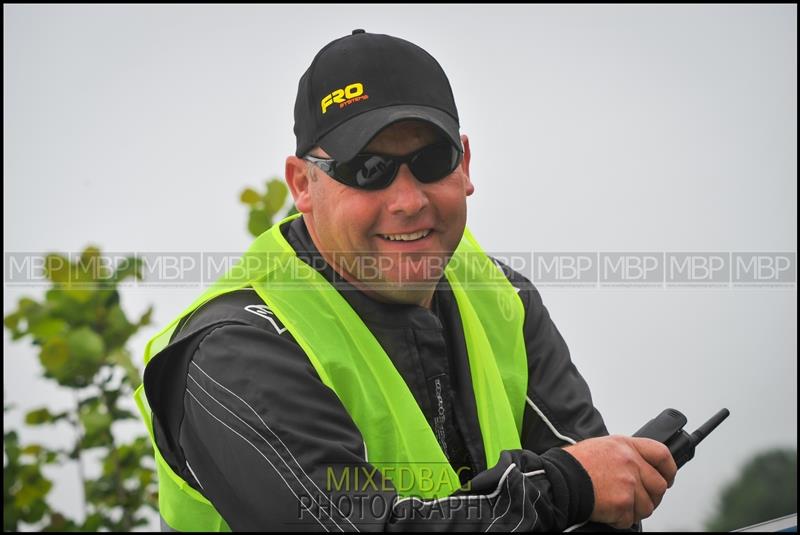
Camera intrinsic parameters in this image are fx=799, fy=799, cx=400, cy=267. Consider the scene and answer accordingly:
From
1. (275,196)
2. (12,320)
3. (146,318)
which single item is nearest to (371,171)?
(275,196)

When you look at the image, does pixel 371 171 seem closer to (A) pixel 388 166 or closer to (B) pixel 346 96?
(A) pixel 388 166

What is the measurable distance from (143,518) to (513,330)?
1538mm

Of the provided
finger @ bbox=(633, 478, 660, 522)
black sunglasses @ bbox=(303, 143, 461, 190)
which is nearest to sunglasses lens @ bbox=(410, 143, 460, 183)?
black sunglasses @ bbox=(303, 143, 461, 190)

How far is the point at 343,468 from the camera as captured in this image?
1276mm

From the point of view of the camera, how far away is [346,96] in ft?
4.96

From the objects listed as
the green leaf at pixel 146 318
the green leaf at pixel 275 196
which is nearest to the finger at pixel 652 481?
the green leaf at pixel 275 196

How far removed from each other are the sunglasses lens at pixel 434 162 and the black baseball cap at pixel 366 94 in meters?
0.03

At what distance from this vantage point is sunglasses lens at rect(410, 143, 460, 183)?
1510 mm

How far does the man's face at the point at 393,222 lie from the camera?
1507mm

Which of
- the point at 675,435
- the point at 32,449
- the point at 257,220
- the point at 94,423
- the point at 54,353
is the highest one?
the point at 257,220

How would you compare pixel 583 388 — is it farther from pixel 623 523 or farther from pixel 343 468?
pixel 343 468

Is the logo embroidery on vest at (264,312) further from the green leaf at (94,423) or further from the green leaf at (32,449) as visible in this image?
the green leaf at (32,449)

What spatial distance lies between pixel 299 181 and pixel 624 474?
33.2 inches

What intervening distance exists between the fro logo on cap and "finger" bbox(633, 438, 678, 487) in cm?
81
